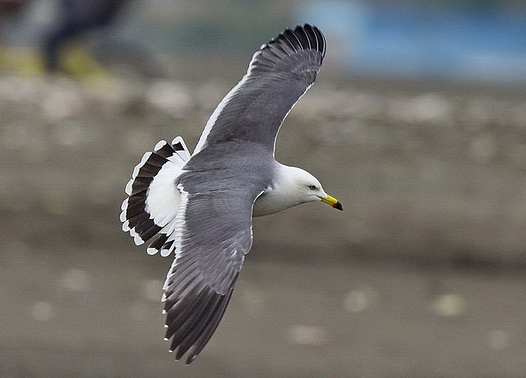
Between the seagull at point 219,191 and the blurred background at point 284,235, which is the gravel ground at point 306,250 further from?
the seagull at point 219,191

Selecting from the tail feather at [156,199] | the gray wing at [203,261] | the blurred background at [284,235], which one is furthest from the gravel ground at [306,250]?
the gray wing at [203,261]

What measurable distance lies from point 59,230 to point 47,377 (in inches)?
85.5

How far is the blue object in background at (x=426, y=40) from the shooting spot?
15.6m

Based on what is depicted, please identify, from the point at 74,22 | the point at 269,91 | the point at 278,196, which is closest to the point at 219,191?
the point at 278,196

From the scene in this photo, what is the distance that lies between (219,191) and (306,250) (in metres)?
3.38

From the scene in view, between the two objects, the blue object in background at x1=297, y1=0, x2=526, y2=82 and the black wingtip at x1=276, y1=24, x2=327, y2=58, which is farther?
the blue object in background at x1=297, y1=0, x2=526, y2=82

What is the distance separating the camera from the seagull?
3.88m

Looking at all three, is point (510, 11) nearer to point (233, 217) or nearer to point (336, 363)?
point (336, 363)

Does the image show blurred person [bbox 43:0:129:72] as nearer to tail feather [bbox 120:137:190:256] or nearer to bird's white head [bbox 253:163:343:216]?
tail feather [bbox 120:137:190:256]

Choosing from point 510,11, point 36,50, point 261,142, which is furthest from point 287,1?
point 261,142

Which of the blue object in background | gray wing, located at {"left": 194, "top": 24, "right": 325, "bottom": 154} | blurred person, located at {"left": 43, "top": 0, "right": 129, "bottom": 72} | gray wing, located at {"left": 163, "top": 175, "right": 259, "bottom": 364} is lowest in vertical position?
gray wing, located at {"left": 163, "top": 175, "right": 259, "bottom": 364}

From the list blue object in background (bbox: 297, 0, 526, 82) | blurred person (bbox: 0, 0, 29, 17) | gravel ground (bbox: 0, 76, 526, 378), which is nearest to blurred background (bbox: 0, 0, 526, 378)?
gravel ground (bbox: 0, 76, 526, 378)

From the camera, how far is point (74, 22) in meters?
12.2

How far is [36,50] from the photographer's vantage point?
1264 centimetres
